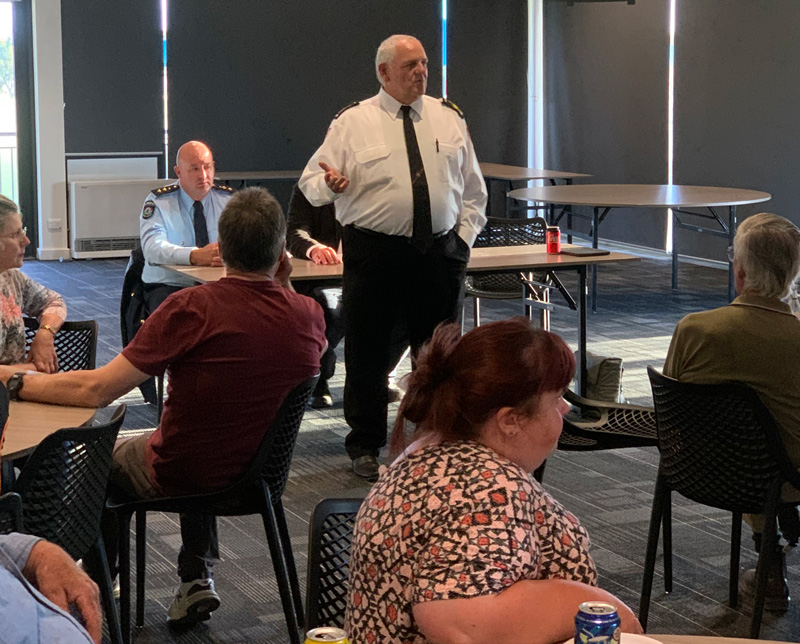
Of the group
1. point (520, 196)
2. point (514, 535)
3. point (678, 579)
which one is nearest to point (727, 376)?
point (678, 579)

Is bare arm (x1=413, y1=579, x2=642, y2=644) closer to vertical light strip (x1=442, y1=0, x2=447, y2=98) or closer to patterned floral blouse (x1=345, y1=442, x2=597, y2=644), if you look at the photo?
patterned floral blouse (x1=345, y1=442, x2=597, y2=644)

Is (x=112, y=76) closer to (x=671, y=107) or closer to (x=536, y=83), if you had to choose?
(x=536, y=83)

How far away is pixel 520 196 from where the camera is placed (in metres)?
8.16

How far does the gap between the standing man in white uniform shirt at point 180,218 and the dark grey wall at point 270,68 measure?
20.5 ft

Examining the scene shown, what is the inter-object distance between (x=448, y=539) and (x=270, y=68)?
10493mm

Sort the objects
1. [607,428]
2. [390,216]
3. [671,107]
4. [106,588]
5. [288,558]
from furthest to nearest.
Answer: [671,107]
[390,216]
[607,428]
[288,558]
[106,588]

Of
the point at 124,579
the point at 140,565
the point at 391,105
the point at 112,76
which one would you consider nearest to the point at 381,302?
the point at 391,105

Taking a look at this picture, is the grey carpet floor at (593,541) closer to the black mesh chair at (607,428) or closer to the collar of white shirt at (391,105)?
the black mesh chair at (607,428)

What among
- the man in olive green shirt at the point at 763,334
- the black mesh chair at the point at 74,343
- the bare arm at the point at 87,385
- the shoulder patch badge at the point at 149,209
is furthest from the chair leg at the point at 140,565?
the shoulder patch badge at the point at 149,209

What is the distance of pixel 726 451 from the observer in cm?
281

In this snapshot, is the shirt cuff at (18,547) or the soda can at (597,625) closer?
the soda can at (597,625)

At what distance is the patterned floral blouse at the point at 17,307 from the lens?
3.33 metres

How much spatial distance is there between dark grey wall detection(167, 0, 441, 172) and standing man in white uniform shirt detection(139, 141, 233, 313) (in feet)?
20.5

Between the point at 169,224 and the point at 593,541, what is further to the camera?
the point at 169,224
